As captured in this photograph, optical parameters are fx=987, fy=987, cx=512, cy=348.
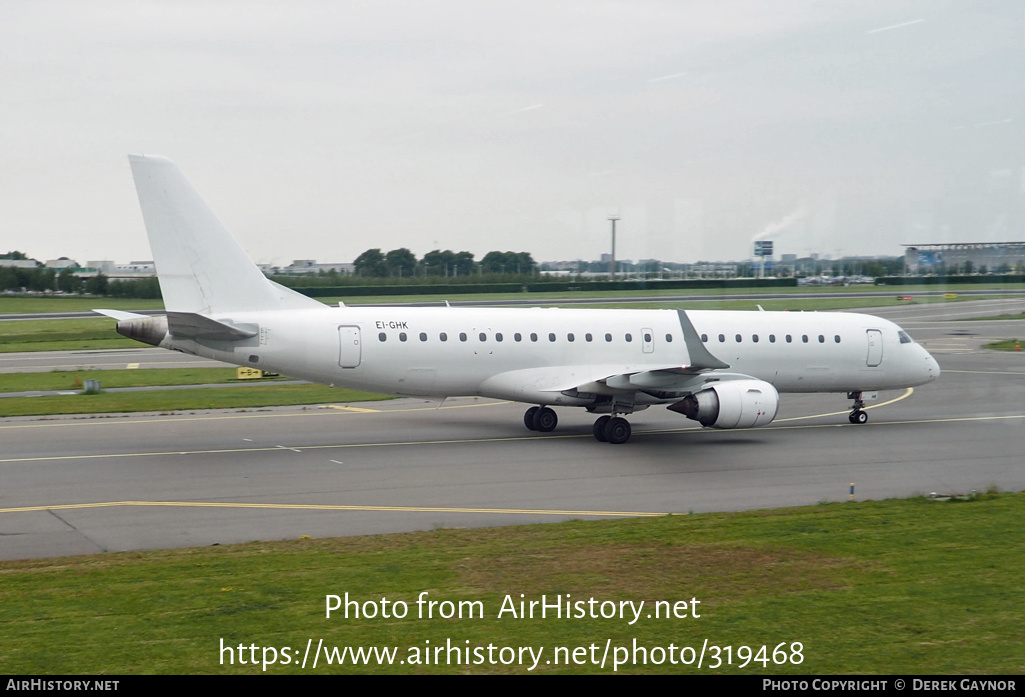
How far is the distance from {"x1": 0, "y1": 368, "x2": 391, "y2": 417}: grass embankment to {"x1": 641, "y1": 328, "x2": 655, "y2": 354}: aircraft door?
29.6 feet

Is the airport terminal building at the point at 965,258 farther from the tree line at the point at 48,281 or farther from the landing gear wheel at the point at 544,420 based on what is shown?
the tree line at the point at 48,281

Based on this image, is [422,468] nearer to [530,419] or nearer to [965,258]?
[530,419]

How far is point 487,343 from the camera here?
88.0 feet

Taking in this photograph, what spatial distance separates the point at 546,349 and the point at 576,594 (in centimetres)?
1556

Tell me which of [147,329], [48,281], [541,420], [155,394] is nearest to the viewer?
[147,329]

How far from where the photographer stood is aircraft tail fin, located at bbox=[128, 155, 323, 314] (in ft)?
78.0

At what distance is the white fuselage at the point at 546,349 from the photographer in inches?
994

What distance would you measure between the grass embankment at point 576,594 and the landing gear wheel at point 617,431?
29.6 ft

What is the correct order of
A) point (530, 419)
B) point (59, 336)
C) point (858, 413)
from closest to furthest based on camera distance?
point (530, 419)
point (858, 413)
point (59, 336)

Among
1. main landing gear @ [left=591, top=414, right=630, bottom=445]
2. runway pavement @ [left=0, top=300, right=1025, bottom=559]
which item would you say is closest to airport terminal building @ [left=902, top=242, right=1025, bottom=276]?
runway pavement @ [left=0, top=300, right=1025, bottom=559]

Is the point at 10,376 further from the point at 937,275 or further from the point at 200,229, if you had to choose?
the point at 937,275

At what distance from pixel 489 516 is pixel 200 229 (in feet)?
37.8

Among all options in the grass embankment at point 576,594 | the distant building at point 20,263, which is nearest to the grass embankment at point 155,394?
the grass embankment at point 576,594

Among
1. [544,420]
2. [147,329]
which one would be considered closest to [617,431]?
[544,420]
